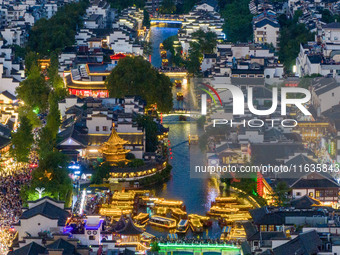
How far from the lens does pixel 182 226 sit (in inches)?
1234

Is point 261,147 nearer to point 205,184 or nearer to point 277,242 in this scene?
point 205,184

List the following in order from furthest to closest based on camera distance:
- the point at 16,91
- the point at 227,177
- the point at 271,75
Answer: the point at 271,75 < the point at 16,91 < the point at 227,177

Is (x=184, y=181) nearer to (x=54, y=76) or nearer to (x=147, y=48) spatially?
(x=54, y=76)

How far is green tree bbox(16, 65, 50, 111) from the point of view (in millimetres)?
43656

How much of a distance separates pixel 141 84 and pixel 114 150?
787 centimetres

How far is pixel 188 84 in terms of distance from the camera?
5091cm

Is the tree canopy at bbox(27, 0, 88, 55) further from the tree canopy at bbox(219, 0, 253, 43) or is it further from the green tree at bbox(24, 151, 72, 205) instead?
the green tree at bbox(24, 151, 72, 205)

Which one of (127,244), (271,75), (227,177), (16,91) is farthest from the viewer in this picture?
(271,75)

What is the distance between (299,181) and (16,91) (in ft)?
49.5

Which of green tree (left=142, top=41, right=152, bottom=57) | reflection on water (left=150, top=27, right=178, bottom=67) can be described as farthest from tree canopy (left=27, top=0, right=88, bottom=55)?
reflection on water (left=150, top=27, right=178, bottom=67)

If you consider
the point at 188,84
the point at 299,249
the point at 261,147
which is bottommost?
the point at 299,249

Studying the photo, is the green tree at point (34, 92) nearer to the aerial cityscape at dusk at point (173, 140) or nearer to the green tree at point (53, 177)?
the aerial cityscape at dusk at point (173, 140)

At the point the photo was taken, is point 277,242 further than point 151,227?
No

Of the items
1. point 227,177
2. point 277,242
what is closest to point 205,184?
point 227,177
